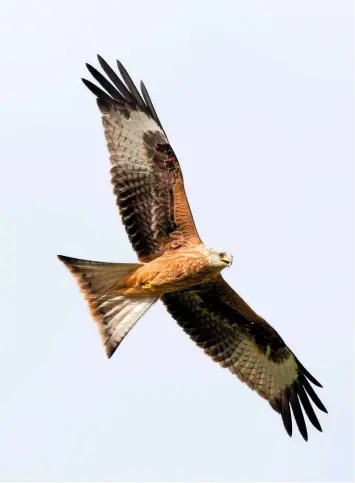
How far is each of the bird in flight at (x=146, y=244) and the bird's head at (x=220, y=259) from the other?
11 millimetres

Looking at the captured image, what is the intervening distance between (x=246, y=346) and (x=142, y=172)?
2.61 m

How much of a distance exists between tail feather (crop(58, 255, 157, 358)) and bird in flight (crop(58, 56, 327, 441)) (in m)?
0.01

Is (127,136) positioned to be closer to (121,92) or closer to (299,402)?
(121,92)

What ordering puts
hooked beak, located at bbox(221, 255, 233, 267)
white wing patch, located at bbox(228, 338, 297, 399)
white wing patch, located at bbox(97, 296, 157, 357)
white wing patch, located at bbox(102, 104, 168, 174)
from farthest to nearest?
1. white wing patch, located at bbox(228, 338, 297, 399)
2. white wing patch, located at bbox(102, 104, 168, 174)
3. white wing patch, located at bbox(97, 296, 157, 357)
4. hooked beak, located at bbox(221, 255, 233, 267)

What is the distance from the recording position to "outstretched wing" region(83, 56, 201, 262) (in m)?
14.2

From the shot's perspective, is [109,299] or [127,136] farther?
[127,136]

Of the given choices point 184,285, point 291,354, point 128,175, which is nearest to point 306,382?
point 291,354

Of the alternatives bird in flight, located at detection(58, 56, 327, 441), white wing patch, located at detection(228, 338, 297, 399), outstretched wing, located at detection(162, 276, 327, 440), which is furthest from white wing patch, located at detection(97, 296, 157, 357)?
white wing patch, located at detection(228, 338, 297, 399)

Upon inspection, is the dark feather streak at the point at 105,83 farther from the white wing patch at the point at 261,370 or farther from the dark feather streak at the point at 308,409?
the dark feather streak at the point at 308,409

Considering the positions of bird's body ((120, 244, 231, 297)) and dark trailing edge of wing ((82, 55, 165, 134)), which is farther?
dark trailing edge of wing ((82, 55, 165, 134))

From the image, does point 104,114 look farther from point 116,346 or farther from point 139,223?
point 116,346

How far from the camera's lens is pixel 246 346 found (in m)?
15.4

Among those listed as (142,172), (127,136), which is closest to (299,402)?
(142,172)

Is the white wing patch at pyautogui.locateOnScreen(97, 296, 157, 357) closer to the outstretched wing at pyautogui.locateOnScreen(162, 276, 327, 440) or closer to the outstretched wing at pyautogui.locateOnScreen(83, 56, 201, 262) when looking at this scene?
the outstretched wing at pyautogui.locateOnScreen(83, 56, 201, 262)
